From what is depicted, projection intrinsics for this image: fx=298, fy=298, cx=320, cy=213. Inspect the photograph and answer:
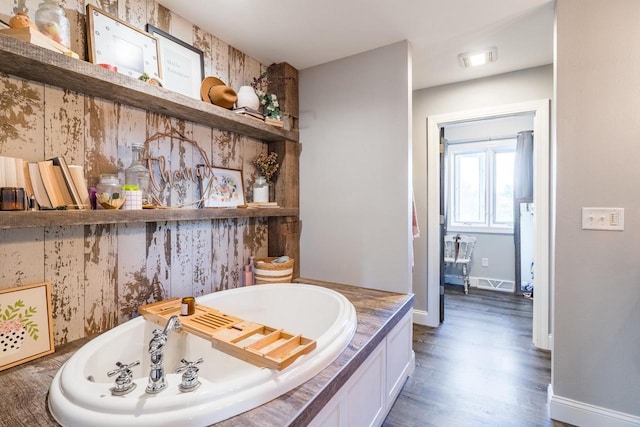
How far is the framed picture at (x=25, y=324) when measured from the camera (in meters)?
1.12

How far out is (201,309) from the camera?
1617 mm

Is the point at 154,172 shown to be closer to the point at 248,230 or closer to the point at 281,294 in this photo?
the point at 248,230

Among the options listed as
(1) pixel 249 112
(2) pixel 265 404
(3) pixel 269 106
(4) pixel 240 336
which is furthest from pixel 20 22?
(2) pixel 265 404

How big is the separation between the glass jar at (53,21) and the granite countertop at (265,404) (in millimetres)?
1306

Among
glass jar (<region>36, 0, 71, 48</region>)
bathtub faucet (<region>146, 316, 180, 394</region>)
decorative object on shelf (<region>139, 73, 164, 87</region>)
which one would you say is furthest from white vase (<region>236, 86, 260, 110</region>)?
bathtub faucet (<region>146, 316, 180, 394</region>)

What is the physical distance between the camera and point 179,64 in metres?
1.80

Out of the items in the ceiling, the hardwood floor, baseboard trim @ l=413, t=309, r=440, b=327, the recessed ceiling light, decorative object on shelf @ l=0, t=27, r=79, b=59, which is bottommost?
the hardwood floor

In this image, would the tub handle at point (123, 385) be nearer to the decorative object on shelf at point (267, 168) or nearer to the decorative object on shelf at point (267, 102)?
the decorative object on shelf at point (267, 168)

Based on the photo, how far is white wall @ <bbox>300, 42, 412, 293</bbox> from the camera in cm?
210

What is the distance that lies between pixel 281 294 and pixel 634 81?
7.49 feet

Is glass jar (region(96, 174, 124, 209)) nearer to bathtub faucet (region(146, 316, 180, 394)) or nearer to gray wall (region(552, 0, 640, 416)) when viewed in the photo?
bathtub faucet (region(146, 316, 180, 394))

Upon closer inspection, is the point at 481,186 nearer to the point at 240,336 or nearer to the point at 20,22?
the point at 240,336

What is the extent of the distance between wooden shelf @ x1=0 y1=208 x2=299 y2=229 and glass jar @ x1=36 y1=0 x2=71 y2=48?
729 mm

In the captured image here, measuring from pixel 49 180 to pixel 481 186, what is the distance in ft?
16.6
